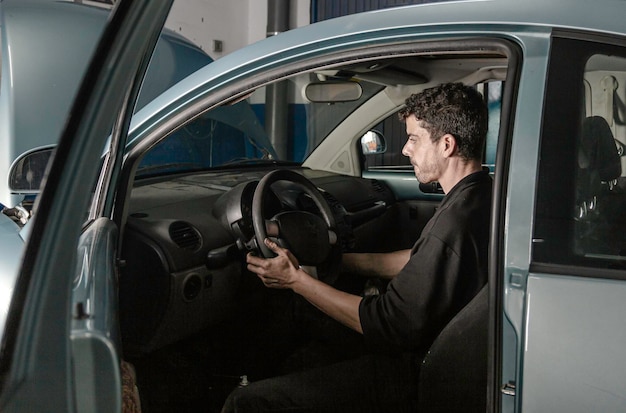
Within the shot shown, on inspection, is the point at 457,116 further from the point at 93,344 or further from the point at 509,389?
the point at 93,344

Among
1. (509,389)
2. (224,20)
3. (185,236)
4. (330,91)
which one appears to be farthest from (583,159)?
(224,20)

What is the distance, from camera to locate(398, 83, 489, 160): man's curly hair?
1868mm

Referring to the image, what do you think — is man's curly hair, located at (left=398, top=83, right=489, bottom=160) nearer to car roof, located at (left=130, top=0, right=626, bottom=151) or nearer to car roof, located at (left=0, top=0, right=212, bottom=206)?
car roof, located at (left=130, top=0, right=626, bottom=151)

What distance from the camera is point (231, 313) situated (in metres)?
2.32

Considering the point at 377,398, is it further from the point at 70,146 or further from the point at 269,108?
Answer: the point at 269,108

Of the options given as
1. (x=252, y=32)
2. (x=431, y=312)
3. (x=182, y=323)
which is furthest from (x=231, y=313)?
(x=252, y=32)

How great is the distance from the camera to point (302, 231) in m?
2.23

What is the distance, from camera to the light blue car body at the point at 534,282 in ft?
3.69

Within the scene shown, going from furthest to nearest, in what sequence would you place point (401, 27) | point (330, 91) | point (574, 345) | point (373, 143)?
point (373, 143), point (330, 91), point (401, 27), point (574, 345)

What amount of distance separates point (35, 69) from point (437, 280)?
1969mm

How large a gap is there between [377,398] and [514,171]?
81 cm

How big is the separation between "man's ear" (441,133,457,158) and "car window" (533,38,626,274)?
0.63 metres

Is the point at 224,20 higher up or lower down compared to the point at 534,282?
higher up

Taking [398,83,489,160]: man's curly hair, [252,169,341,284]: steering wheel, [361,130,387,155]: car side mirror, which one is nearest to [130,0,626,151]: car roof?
[398,83,489,160]: man's curly hair
